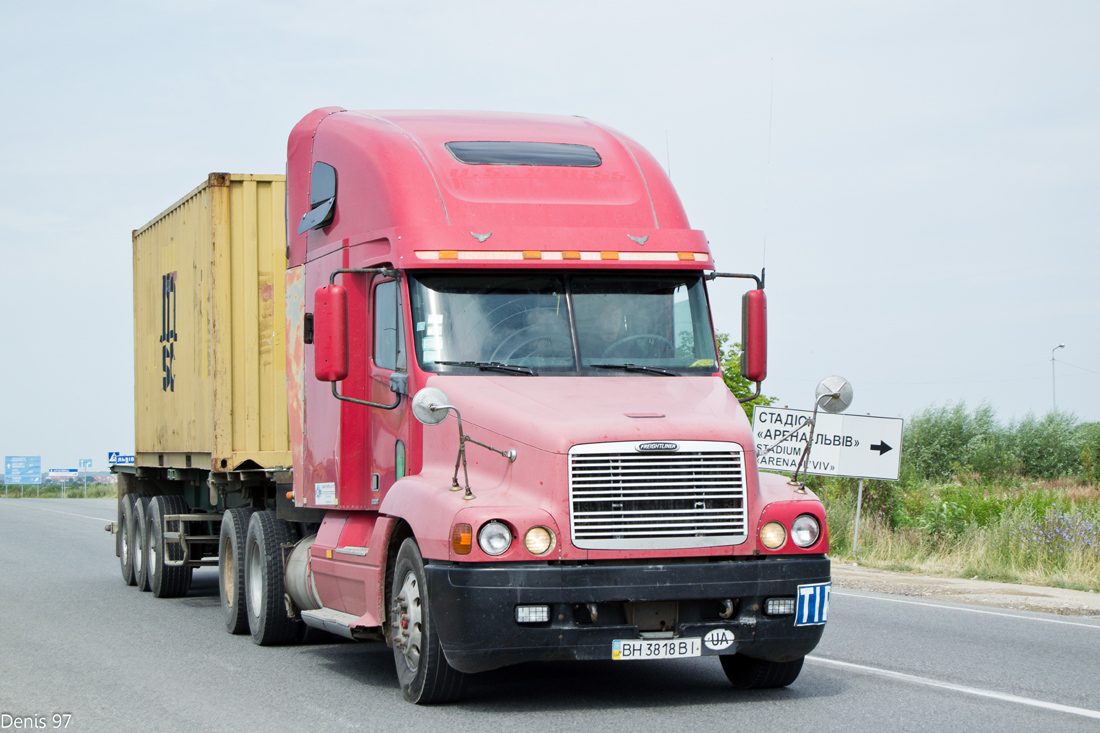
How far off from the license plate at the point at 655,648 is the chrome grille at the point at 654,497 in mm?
511

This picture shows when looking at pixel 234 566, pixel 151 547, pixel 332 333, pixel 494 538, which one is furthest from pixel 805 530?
pixel 151 547

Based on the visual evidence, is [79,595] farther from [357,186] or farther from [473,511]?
[473,511]

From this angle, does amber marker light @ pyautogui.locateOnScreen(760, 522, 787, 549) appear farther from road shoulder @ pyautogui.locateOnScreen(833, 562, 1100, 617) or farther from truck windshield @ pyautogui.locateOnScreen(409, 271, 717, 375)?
road shoulder @ pyautogui.locateOnScreen(833, 562, 1100, 617)

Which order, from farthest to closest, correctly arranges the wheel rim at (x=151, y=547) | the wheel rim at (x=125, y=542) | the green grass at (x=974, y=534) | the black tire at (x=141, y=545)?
the green grass at (x=974, y=534)
the wheel rim at (x=125, y=542)
the black tire at (x=141, y=545)
the wheel rim at (x=151, y=547)

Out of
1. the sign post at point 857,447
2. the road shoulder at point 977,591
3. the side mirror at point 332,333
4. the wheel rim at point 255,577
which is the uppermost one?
the side mirror at point 332,333

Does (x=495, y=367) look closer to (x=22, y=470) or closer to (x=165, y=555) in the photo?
(x=165, y=555)

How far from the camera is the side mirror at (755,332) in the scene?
29.5 feet

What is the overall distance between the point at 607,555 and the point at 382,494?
85.1 inches

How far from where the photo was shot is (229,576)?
1201cm

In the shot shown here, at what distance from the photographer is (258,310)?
42.1ft

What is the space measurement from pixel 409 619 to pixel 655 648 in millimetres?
1501

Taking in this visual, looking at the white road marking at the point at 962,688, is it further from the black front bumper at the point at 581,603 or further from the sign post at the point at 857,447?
the sign post at the point at 857,447

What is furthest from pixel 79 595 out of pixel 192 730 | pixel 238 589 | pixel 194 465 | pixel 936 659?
pixel 936 659

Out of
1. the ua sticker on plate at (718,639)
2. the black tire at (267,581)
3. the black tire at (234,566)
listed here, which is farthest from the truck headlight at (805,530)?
the black tire at (234,566)
